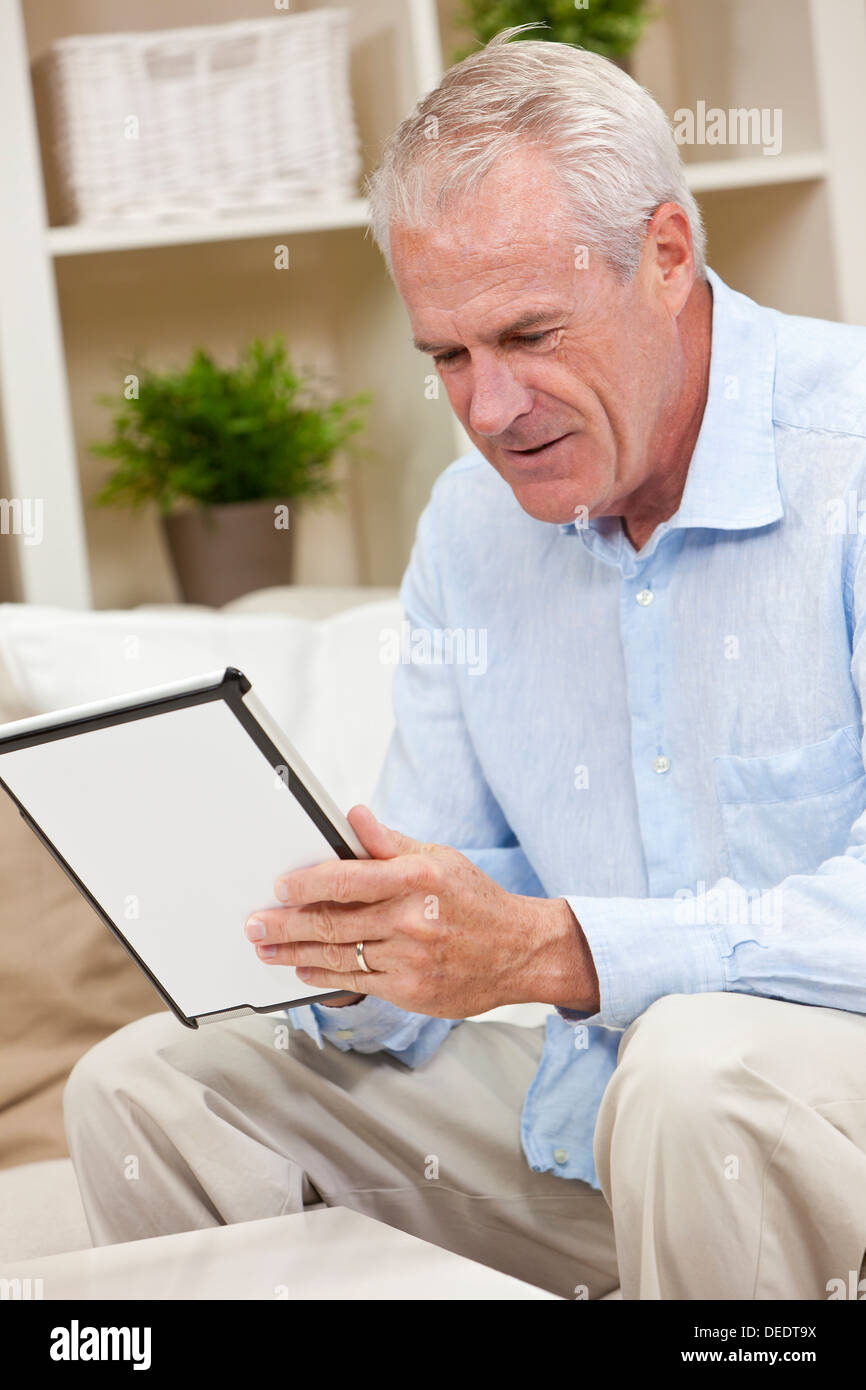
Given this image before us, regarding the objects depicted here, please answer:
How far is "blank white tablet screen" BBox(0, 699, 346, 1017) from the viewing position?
797 mm

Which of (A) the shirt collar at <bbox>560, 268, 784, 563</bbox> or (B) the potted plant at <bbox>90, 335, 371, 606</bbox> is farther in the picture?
(B) the potted plant at <bbox>90, 335, 371, 606</bbox>

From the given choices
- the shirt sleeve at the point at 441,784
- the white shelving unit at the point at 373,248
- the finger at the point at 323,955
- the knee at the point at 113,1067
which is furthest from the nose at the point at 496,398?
the white shelving unit at the point at 373,248

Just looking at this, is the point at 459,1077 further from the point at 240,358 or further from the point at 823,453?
the point at 240,358

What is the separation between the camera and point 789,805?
102 centimetres

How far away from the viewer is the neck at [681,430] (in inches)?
43.4

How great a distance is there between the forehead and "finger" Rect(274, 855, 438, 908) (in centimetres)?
40

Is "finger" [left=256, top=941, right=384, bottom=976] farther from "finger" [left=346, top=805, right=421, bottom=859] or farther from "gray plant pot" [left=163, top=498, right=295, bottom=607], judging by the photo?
"gray plant pot" [left=163, top=498, right=295, bottom=607]

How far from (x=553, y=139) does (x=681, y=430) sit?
235mm

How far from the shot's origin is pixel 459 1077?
3.69 feet

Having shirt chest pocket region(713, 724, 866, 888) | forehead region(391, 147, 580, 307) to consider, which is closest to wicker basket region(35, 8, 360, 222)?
forehead region(391, 147, 580, 307)

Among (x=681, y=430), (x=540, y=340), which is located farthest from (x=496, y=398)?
(x=681, y=430)

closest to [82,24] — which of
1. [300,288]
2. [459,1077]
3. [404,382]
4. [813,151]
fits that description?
[300,288]

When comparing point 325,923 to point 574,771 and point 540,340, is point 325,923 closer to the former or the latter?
point 574,771

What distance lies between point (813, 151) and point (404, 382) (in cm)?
60
